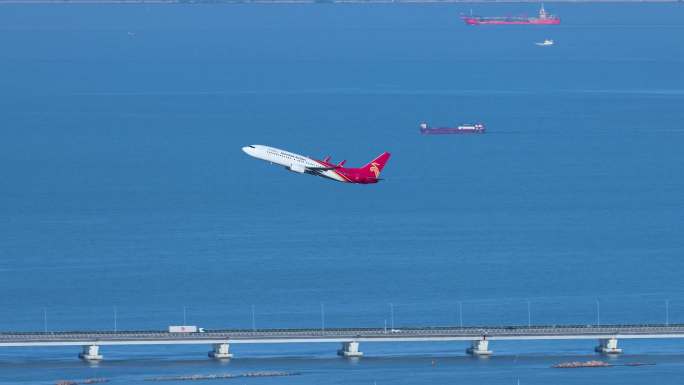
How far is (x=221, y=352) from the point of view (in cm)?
13862

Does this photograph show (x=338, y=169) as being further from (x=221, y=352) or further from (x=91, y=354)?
(x=91, y=354)

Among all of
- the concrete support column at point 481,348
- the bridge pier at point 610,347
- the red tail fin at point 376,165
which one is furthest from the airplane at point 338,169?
the bridge pier at point 610,347

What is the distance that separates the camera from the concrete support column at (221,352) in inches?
5443

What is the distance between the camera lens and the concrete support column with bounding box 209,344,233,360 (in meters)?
138

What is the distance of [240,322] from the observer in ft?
498

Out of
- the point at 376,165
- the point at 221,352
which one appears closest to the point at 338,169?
the point at 376,165

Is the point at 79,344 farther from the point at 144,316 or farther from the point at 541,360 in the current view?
the point at 541,360

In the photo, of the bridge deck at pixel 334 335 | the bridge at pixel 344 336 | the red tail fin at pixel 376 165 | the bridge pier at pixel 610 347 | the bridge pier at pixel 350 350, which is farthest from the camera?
the red tail fin at pixel 376 165

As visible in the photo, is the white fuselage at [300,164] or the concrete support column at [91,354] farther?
the white fuselage at [300,164]

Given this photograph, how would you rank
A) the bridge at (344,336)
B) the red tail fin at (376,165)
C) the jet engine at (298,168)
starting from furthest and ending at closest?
the red tail fin at (376,165), the jet engine at (298,168), the bridge at (344,336)

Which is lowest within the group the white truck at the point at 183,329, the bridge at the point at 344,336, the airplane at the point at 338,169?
the bridge at the point at 344,336

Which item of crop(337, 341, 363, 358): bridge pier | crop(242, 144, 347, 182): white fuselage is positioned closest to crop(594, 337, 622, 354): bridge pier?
crop(337, 341, 363, 358): bridge pier

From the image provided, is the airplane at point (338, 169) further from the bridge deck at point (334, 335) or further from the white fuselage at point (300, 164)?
the bridge deck at point (334, 335)

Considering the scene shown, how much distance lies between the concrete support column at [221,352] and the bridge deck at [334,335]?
855mm
